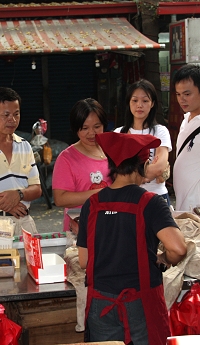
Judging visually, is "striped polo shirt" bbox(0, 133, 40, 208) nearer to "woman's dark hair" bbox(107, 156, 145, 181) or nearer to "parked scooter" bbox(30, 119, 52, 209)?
"woman's dark hair" bbox(107, 156, 145, 181)

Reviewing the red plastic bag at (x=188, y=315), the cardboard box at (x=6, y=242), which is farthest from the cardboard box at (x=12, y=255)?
the red plastic bag at (x=188, y=315)

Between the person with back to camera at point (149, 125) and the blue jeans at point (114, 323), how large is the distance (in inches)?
67.4

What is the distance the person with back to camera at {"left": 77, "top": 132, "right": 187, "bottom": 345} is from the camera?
2.68m

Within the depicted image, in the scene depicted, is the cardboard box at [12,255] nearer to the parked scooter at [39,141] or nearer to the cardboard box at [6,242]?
the cardboard box at [6,242]

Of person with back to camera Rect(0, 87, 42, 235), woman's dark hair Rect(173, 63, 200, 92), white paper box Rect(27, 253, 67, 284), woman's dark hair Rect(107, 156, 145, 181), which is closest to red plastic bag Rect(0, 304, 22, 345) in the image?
white paper box Rect(27, 253, 67, 284)

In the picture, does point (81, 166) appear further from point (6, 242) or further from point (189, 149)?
Result: point (189, 149)

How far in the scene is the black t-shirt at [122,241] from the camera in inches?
105

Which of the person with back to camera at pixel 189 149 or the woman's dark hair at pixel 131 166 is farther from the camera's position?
the person with back to camera at pixel 189 149

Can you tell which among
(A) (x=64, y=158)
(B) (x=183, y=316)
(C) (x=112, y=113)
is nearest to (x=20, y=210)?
(A) (x=64, y=158)

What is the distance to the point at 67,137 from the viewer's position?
11.8 meters

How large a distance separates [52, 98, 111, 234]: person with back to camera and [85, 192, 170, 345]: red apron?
4.17ft

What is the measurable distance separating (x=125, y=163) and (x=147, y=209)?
25 centimetres

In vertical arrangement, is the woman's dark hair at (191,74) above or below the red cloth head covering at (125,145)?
above

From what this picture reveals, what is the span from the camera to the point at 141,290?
275cm
